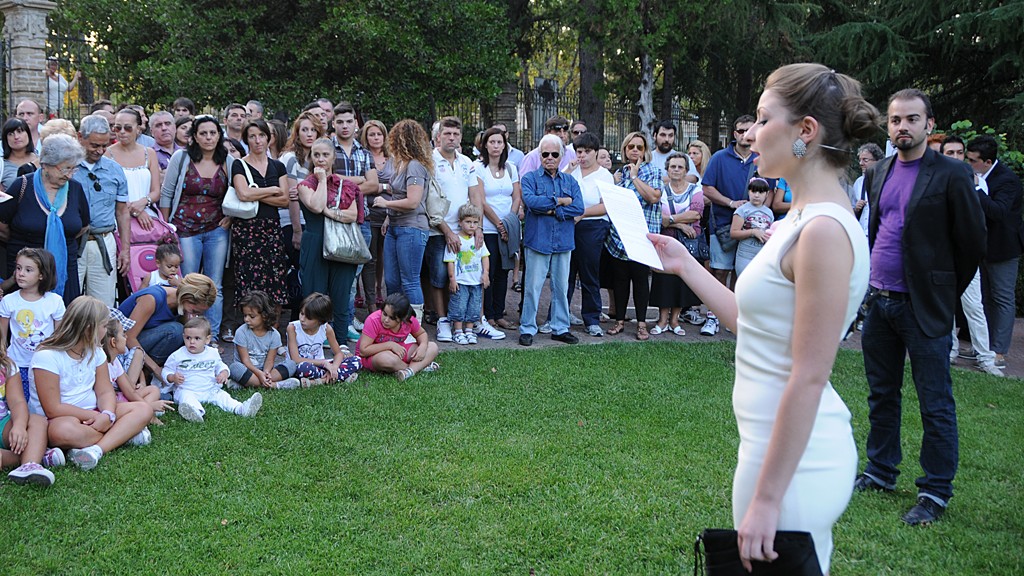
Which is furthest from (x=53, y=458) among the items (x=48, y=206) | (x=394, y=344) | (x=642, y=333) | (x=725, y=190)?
(x=725, y=190)

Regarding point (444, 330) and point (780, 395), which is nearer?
point (780, 395)

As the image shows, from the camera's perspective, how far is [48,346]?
17.9ft

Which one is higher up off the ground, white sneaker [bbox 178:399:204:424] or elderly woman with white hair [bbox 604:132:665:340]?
elderly woman with white hair [bbox 604:132:665:340]

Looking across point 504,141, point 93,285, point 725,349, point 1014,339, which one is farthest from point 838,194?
point 1014,339

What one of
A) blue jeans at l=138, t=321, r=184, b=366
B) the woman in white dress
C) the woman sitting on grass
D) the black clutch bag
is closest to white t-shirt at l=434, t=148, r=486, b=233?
blue jeans at l=138, t=321, r=184, b=366

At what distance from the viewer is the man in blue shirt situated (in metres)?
7.02

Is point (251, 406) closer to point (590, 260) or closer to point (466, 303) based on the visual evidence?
point (466, 303)

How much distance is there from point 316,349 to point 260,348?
0.46m

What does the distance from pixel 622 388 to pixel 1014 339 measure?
5.93 metres

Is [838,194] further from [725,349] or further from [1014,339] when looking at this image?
[1014,339]

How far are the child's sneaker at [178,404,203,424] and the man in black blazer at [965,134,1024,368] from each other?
24.7 feet

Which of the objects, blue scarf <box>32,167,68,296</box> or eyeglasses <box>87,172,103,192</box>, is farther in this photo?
eyeglasses <box>87,172,103,192</box>

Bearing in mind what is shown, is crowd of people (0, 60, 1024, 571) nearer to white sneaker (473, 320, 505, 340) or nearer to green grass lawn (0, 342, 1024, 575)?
white sneaker (473, 320, 505, 340)

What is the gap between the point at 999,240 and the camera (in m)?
9.09
